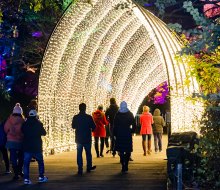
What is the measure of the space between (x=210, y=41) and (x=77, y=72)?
14.8 metres

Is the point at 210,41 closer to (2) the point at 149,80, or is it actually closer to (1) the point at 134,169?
(1) the point at 134,169

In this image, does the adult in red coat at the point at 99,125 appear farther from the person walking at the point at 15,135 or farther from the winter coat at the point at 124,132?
the person walking at the point at 15,135

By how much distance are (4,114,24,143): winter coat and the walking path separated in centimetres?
95

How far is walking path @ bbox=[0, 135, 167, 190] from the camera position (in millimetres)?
13109

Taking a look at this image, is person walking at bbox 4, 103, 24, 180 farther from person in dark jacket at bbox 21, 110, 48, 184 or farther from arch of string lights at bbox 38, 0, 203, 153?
arch of string lights at bbox 38, 0, 203, 153

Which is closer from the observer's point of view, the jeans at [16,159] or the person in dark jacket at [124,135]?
the jeans at [16,159]

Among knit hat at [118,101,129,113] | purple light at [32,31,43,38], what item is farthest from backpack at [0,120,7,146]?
purple light at [32,31,43,38]

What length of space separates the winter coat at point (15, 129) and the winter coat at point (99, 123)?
215 inches

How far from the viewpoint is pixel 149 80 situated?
105ft

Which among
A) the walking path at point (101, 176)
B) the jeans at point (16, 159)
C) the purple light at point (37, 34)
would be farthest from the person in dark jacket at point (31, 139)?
the purple light at point (37, 34)

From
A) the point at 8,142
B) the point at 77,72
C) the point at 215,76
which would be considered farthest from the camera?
the point at 77,72

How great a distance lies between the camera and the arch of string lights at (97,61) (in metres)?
17.7

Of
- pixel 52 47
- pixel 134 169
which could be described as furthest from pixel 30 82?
pixel 134 169

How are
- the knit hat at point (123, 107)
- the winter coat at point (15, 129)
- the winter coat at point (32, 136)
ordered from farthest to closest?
1. the knit hat at point (123, 107)
2. the winter coat at point (15, 129)
3. the winter coat at point (32, 136)
